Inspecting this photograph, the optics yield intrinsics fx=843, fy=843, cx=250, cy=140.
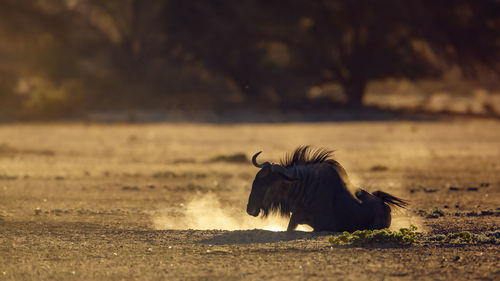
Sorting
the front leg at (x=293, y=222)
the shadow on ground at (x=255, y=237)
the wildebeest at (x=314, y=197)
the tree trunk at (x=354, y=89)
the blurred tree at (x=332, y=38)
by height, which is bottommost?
the shadow on ground at (x=255, y=237)

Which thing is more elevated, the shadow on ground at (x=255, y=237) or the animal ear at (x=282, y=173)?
the animal ear at (x=282, y=173)

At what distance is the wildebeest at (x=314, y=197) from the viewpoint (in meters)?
9.06

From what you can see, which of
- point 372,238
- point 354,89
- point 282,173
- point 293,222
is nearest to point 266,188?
point 282,173

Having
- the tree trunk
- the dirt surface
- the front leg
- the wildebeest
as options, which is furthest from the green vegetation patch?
the tree trunk

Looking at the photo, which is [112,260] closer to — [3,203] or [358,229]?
[358,229]

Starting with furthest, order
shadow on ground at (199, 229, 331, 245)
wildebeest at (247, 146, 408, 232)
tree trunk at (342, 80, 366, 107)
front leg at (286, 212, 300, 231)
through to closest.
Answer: tree trunk at (342, 80, 366, 107)
front leg at (286, 212, 300, 231)
wildebeest at (247, 146, 408, 232)
shadow on ground at (199, 229, 331, 245)

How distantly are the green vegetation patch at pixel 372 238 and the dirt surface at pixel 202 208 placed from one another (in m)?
0.12

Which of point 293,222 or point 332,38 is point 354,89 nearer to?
point 332,38

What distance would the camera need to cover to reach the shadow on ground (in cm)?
892

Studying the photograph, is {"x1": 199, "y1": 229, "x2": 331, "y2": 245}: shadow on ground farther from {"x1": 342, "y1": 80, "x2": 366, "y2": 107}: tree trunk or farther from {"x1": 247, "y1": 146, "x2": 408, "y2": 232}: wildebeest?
{"x1": 342, "y1": 80, "x2": 366, "y2": 107}: tree trunk

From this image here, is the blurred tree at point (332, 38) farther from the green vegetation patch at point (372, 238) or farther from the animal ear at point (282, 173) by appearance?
the green vegetation patch at point (372, 238)

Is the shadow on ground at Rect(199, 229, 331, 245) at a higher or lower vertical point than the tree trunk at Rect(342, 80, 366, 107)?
lower

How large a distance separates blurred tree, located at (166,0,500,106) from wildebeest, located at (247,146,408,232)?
27.1 meters

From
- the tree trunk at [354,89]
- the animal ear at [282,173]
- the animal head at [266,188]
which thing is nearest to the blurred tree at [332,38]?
the tree trunk at [354,89]
